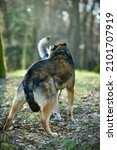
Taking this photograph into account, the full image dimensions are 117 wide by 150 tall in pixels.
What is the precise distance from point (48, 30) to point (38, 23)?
221cm

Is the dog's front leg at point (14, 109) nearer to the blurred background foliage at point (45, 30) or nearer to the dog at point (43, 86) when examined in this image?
the dog at point (43, 86)

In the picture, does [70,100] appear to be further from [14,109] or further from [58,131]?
[14,109]

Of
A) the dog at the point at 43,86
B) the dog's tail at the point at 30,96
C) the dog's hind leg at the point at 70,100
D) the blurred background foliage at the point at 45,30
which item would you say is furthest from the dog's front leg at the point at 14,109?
the blurred background foliage at the point at 45,30

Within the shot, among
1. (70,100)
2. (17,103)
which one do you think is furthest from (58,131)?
(17,103)

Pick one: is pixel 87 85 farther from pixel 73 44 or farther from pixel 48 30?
pixel 48 30

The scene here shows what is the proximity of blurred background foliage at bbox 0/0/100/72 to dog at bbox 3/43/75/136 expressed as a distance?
33.7ft

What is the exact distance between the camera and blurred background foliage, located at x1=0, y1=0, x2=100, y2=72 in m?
17.0

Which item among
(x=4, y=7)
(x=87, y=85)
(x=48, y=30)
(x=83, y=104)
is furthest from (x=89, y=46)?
(x=83, y=104)

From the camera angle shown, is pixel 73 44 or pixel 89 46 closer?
pixel 73 44

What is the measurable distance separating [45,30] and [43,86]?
16.9m

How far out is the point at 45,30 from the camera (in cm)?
2178

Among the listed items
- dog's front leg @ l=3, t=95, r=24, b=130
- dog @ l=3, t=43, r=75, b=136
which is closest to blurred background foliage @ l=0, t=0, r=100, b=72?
dog @ l=3, t=43, r=75, b=136

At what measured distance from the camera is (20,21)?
20.5m

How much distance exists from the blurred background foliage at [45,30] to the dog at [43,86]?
10271mm
